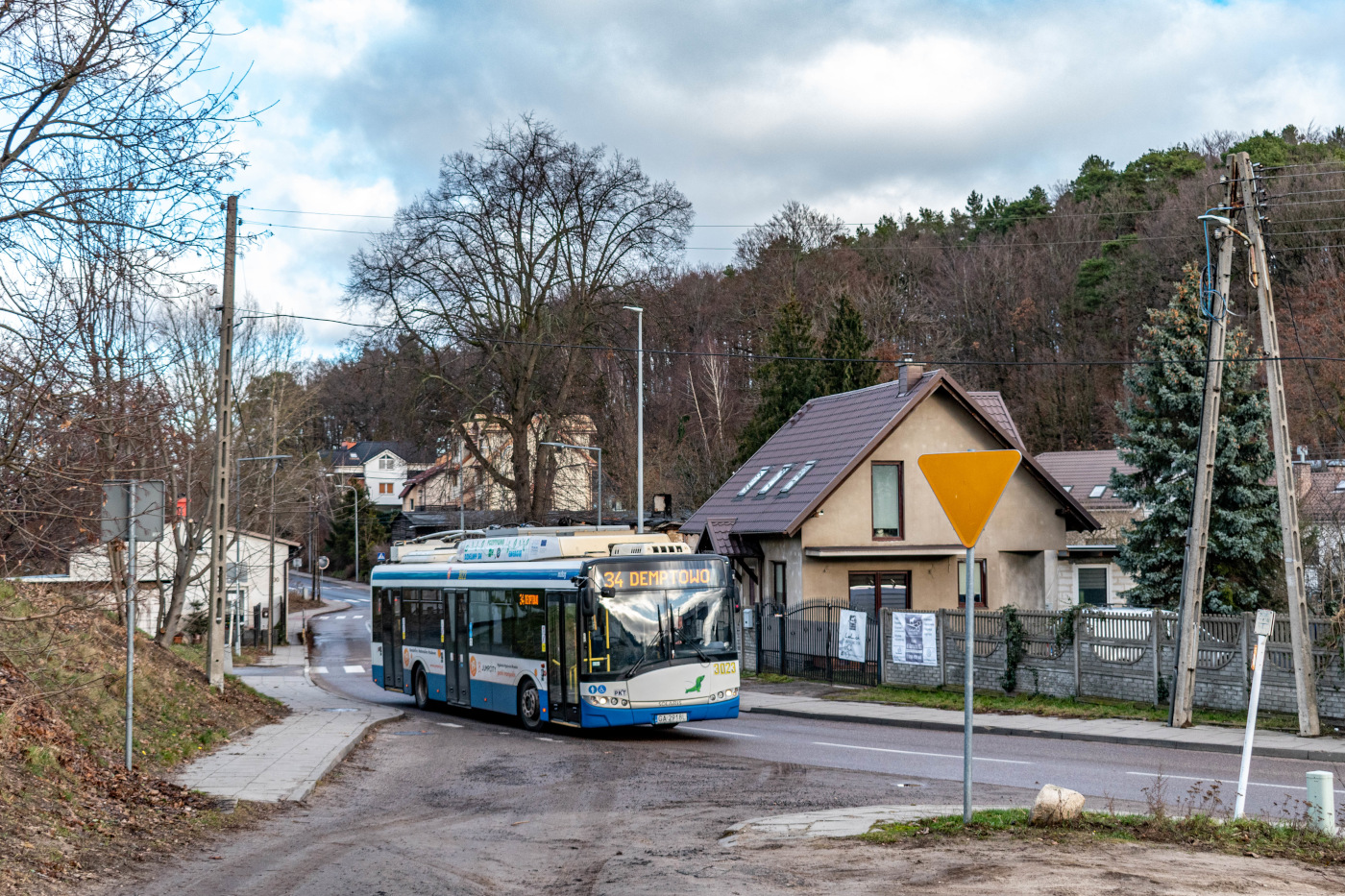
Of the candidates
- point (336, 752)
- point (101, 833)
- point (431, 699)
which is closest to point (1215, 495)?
point (431, 699)

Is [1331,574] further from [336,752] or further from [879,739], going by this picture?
[336,752]

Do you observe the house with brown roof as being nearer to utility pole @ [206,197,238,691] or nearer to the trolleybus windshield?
the trolleybus windshield

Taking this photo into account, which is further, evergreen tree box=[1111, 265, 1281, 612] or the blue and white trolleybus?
evergreen tree box=[1111, 265, 1281, 612]

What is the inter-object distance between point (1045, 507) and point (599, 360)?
19910mm

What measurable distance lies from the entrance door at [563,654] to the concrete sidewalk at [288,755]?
122 inches

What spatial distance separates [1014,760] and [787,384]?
35.9 meters

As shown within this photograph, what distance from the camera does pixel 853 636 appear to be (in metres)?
27.5

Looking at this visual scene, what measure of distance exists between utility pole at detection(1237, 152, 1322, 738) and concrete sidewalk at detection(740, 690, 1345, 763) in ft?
2.00

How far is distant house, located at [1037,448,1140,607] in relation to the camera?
42438 mm

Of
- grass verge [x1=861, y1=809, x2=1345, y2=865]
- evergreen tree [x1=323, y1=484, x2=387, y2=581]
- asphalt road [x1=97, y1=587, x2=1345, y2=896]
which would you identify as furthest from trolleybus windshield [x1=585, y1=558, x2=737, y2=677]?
evergreen tree [x1=323, y1=484, x2=387, y2=581]

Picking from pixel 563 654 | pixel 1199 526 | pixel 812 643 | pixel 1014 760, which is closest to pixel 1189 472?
pixel 812 643

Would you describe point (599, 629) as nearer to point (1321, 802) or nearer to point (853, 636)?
point (853, 636)

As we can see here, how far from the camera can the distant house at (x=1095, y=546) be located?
4244cm

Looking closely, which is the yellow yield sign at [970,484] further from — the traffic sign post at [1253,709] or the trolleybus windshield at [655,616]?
the trolleybus windshield at [655,616]
